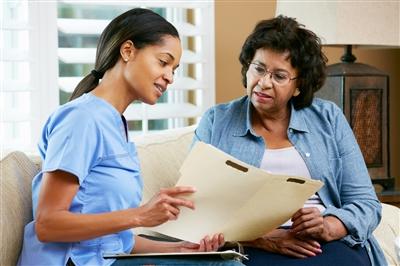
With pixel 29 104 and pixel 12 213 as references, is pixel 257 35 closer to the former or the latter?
pixel 12 213

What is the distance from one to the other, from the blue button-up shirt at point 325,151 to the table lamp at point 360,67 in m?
0.72

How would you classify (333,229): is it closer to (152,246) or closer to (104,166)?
(152,246)

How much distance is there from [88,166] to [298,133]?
2.61 ft

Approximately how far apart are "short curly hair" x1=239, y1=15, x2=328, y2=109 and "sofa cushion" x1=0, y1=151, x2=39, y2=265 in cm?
73

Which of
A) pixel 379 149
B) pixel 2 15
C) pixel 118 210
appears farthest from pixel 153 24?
pixel 379 149

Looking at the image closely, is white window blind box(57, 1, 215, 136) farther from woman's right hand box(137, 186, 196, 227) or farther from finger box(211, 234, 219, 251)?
woman's right hand box(137, 186, 196, 227)

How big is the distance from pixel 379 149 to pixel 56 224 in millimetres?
1899

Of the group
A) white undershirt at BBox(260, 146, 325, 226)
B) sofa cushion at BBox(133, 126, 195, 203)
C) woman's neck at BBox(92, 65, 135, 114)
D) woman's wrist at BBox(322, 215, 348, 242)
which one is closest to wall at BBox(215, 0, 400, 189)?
sofa cushion at BBox(133, 126, 195, 203)

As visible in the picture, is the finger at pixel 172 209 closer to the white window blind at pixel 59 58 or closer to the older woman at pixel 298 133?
the older woman at pixel 298 133

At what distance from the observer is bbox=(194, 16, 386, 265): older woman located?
203 cm

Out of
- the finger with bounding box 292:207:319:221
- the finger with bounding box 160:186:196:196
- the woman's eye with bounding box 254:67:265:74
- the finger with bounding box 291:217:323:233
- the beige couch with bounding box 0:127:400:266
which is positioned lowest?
the finger with bounding box 291:217:323:233

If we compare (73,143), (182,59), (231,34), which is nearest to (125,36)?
(73,143)

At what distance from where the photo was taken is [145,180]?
211 cm

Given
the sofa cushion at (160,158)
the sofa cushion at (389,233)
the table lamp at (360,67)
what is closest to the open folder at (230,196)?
the sofa cushion at (160,158)
